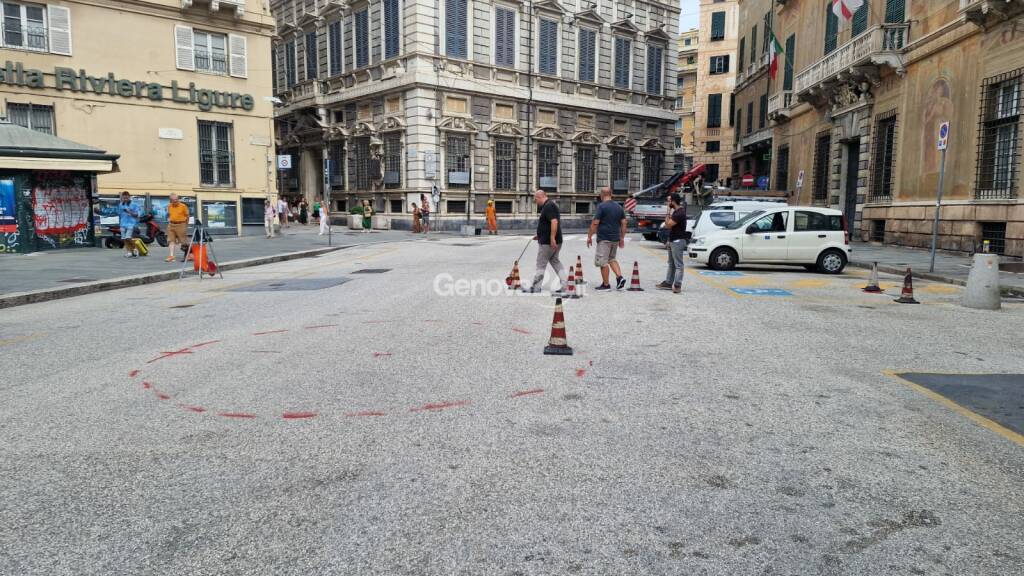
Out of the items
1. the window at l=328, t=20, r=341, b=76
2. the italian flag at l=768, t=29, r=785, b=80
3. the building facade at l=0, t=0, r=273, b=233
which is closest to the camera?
the building facade at l=0, t=0, r=273, b=233

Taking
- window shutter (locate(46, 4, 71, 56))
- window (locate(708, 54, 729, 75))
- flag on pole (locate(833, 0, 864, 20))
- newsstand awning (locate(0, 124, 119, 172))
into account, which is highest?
window (locate(708, 54, 729, 75))

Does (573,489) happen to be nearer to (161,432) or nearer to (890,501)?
(890,501)

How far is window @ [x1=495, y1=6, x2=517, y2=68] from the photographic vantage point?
38.2 metres

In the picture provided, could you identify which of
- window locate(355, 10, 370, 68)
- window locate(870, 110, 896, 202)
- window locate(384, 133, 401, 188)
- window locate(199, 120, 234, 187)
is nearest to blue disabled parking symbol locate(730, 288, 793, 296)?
window locate(870, 110, 896, 202)

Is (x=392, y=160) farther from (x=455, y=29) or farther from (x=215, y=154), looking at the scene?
(x=215, y=154)

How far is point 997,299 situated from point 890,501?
899cm

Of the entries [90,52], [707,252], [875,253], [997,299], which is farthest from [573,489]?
[90,52]

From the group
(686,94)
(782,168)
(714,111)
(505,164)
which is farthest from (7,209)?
(686,94)

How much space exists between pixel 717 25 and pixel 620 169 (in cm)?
2323

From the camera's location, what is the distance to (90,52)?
24.6 meters

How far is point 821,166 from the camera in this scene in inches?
1194

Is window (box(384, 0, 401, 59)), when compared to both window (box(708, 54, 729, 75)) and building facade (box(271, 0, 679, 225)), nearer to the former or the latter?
building facade (box(271, 0, 679, 225))

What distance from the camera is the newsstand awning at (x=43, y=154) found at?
18.2 m

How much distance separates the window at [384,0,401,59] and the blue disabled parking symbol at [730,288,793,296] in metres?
27.9
